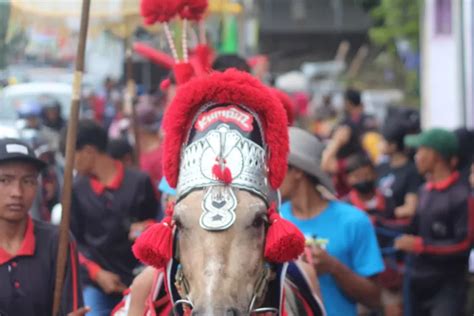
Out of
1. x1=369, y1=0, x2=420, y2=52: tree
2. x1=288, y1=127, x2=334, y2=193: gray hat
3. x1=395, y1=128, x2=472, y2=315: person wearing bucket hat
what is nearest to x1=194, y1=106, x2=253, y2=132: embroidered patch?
x1=288, y1=127, x2=334, y2=193: gray hat

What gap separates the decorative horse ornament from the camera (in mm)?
4570

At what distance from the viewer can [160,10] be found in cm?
618

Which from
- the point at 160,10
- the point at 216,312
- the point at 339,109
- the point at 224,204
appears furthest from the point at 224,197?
the point at 339,109

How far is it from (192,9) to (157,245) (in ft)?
5.94

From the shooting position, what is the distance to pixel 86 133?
351 inches

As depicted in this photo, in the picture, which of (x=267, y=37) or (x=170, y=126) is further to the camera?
(x=267, y=37)

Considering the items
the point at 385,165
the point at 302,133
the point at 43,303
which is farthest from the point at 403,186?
the point at 43,303

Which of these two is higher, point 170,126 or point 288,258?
point 170,126

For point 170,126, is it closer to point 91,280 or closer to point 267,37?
point 91,280

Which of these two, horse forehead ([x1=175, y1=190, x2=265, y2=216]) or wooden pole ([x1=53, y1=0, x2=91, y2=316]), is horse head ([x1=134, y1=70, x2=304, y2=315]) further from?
wooden pole ([x1=53, y1=0, x2=91, y2=316])

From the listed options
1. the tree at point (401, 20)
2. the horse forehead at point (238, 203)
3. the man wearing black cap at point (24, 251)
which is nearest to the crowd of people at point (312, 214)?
the man wearing black cap at point (24, 251)

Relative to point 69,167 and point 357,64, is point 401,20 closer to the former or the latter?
point 357,64

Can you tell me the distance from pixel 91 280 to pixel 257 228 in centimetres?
406

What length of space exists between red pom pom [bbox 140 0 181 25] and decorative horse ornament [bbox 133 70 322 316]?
44.7 inches
